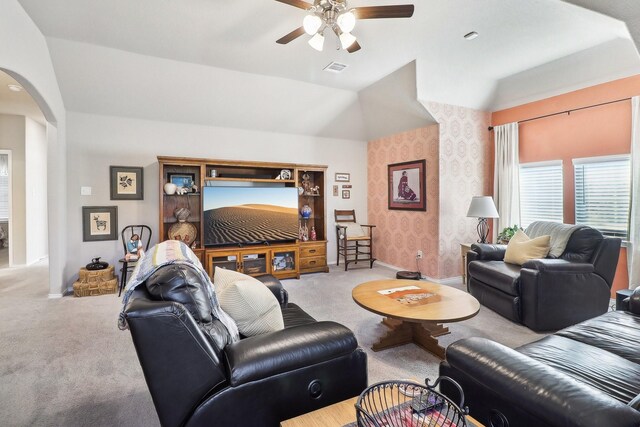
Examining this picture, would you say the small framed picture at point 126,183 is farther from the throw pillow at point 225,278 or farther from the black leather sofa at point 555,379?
the black leather sofa at point 555,379

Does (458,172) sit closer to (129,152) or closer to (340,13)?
(340,13)

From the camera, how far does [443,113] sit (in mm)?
4504

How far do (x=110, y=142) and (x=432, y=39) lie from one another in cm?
445

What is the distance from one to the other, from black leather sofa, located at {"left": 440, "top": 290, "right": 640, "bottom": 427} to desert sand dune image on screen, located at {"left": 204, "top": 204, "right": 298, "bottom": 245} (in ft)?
12.4

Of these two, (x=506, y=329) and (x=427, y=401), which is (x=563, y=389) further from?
(x=506, y=329)

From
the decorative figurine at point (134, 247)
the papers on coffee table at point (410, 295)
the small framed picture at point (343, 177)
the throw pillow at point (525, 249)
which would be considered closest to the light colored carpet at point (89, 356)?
the papers on coffee table at point (410, 295)

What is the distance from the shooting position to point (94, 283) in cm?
393

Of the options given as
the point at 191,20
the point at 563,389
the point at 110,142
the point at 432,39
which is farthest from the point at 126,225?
the point at 563,389

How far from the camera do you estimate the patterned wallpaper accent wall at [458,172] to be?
4527 mm

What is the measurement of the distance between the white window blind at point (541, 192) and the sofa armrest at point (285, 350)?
402 cm

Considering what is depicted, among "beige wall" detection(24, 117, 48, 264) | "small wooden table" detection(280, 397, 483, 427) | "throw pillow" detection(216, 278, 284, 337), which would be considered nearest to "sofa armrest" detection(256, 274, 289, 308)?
"throw pillow" detection(216, 278, 284, 337)

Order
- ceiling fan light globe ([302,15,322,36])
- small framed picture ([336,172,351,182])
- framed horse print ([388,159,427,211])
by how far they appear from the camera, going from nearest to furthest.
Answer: ceiling fan light globe ([302,15,322,36]), framed horse print ([388,159,427,211]), small framed picture ([336,172,351,182])

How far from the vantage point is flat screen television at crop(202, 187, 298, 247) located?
14.9 ft

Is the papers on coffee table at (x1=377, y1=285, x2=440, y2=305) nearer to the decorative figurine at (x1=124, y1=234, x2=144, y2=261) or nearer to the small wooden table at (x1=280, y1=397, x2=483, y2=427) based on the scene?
the small wooden table at (x1=280, y1=397, x2=483, y2=427)
